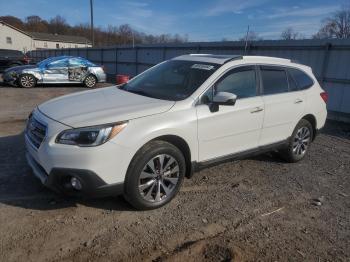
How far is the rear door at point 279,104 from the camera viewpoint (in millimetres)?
4922

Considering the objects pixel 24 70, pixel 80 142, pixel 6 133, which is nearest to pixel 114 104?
pixel 80 142

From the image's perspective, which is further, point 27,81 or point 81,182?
point 27,81

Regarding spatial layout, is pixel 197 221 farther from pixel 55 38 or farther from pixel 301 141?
pixel 55 38

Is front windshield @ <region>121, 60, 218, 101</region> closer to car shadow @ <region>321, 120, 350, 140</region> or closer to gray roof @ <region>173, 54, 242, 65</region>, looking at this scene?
gray roof @ <region>173, 54, 242, 65</region>

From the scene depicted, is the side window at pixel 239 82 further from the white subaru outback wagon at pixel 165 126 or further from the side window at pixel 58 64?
the side window at pixel 58 64

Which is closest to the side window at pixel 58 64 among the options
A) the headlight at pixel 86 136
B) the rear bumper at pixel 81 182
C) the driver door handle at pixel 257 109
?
the driver door handle at pixel 257 109

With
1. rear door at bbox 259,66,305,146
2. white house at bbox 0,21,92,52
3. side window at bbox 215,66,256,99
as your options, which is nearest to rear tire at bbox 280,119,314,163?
rear door at bbox 259,66,305,146

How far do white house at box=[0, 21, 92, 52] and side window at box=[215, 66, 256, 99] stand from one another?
71.1m

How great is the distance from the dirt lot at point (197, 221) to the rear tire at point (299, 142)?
0.42m

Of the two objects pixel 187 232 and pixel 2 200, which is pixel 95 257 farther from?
pixel 2 200

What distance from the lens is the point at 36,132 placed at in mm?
3693

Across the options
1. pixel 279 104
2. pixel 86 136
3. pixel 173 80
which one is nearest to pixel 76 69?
pixel 173 80

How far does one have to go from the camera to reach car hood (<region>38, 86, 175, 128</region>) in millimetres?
3436

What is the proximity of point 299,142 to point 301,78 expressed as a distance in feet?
3.60
